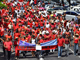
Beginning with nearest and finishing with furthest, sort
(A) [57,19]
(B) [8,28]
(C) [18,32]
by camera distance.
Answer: (C) [18,32], (B) [8,28], (A) [57,19]

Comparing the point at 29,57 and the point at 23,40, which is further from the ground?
the point at 23,40

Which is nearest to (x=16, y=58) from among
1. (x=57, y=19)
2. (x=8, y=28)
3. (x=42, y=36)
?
(x=42, y=36)

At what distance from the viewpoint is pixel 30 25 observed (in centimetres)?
2298

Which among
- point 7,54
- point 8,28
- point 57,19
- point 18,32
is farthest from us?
point 57,19

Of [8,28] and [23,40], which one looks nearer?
[23,40]

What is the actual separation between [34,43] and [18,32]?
7.87ft

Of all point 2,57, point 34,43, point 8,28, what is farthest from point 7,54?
point 8,28

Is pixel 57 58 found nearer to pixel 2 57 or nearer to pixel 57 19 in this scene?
pixel 2 57

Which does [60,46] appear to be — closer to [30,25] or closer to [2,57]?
[2,57]

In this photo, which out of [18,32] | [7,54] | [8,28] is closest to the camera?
[7,54]

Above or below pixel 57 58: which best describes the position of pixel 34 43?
above

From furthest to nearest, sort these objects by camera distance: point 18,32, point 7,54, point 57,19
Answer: point 57,19 < point 18,32 < point 7,54

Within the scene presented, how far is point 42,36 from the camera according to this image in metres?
17.9

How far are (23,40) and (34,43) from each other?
0.84 metres
